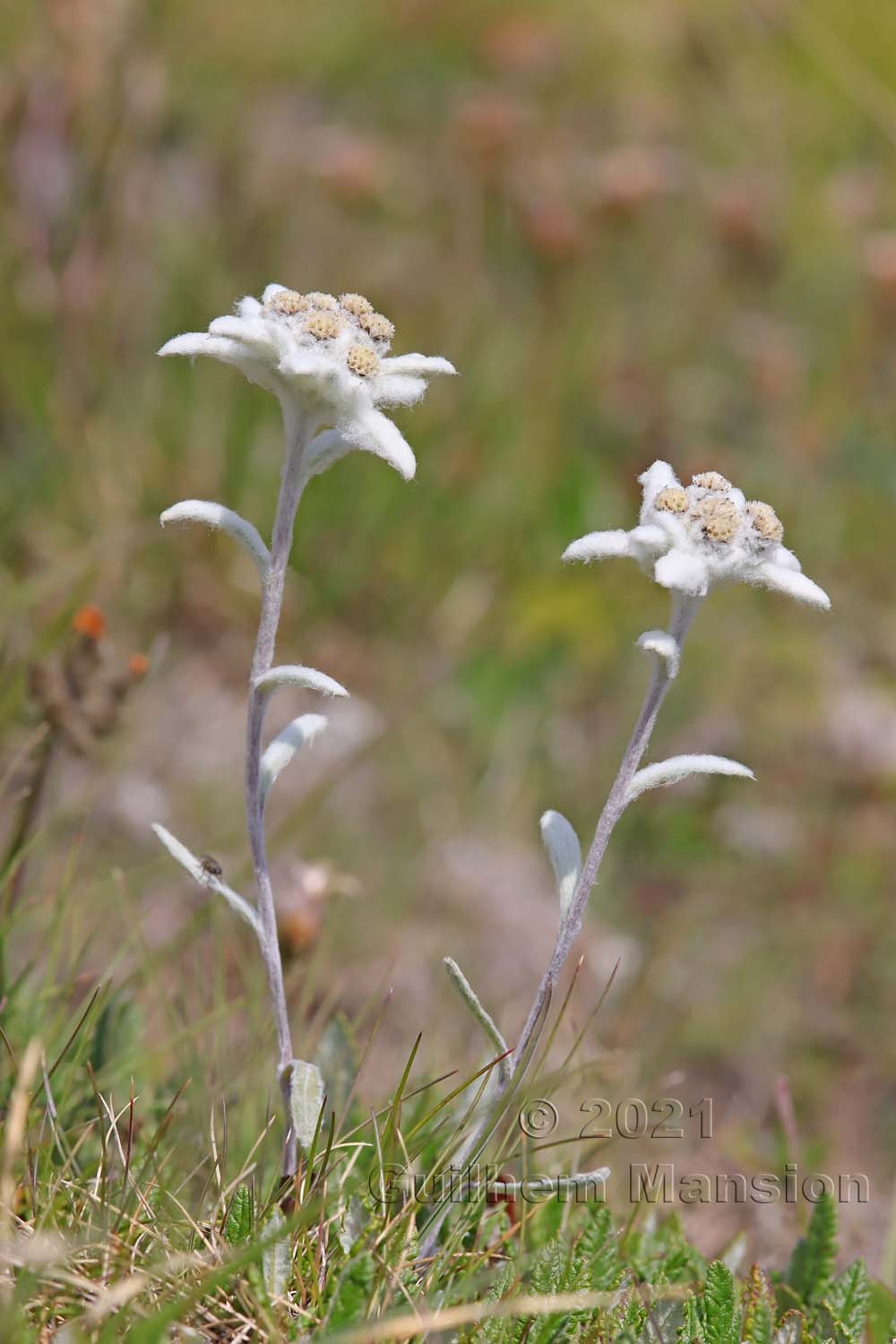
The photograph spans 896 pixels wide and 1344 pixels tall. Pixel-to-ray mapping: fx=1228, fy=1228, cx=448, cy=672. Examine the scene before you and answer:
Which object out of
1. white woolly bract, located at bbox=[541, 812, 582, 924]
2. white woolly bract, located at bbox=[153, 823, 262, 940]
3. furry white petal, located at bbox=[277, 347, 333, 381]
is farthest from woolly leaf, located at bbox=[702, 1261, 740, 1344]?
furry white petal, located at bbox=[277, 347, 333, 381]

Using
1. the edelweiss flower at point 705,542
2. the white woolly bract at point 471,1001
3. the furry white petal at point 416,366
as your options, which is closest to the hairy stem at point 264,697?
the furry white petal at point 416,366

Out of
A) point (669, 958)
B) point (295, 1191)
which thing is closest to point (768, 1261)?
point (295, 1191)

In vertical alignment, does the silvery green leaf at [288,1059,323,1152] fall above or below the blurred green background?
below

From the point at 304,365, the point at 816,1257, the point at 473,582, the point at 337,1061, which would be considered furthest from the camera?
the point at 473,582

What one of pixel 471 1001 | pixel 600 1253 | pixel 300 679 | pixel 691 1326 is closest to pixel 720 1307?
pixel 691 1326

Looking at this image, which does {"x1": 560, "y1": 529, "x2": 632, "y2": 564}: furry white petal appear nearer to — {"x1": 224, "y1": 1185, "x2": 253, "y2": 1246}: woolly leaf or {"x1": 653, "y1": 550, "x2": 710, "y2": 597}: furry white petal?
{"x1": 653, "y1": 550, "x2": 710, "y2": 597}: furry white petal

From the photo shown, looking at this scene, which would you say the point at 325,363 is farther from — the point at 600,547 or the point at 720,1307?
the point at 720,1307
